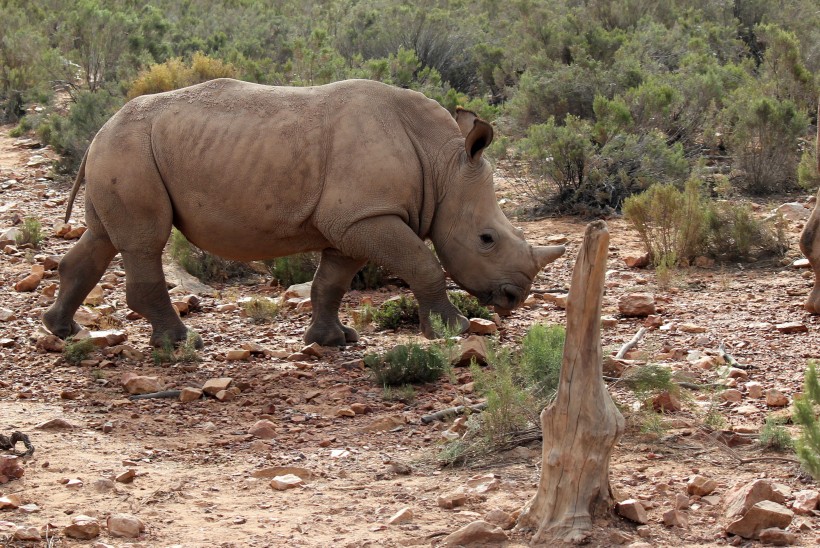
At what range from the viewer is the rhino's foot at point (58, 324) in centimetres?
844

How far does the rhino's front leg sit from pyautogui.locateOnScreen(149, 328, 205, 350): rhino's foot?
Answer: 1.27 metres

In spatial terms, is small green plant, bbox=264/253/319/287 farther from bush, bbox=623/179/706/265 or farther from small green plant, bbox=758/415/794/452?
small green plant, bbox=758/415/794/452

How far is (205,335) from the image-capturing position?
29.0 ft

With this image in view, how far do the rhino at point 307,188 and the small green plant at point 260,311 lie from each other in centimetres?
89

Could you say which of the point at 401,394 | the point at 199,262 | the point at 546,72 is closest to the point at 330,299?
the point at 401,394

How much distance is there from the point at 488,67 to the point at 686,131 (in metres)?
5.59

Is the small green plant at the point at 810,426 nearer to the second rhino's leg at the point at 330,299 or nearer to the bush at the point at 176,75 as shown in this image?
the second rhino's leg at the point at 330,299

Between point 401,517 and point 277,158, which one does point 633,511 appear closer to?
point 401,517

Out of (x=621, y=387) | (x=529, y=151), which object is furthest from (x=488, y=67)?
(x=621, y=387)

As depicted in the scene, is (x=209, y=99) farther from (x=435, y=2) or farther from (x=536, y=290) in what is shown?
(x=435, y=2)

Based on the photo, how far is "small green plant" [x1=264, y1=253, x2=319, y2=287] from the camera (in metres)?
10.4

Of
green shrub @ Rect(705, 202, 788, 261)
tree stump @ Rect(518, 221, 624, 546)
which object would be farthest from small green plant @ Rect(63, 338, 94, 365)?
green shrub @ Rect(705, 202, 788, 261)

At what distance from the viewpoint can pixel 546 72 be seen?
16344 mm

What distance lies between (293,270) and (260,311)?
1.35 metres
